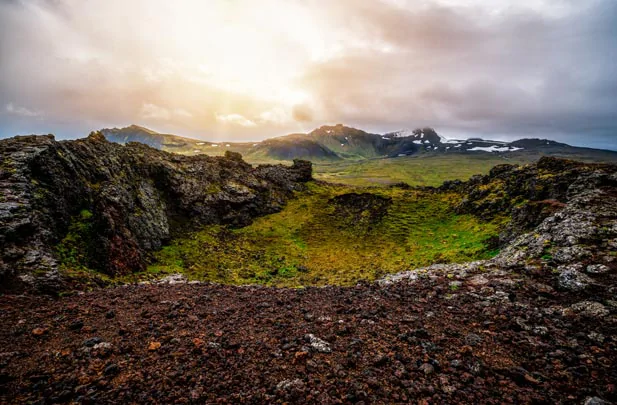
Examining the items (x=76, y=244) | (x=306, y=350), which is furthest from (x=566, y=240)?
(x=76, y=244)

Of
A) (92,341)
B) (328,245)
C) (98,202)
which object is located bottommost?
(328,245)

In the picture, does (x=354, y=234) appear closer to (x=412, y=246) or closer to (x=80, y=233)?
(x=412, y=246)

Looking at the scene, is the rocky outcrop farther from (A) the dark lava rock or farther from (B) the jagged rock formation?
(B) the jagged rock formation

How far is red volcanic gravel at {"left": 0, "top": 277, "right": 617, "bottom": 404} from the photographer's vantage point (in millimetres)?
7156

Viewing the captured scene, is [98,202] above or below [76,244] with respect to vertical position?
above

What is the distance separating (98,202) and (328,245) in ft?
93.4

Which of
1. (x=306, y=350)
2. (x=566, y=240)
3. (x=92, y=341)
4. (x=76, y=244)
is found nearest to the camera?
(x=92, y=341)

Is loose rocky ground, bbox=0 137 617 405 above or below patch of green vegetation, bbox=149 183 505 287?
above

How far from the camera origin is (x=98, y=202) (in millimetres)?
24297

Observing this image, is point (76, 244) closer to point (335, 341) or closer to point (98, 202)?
point (98, 202)

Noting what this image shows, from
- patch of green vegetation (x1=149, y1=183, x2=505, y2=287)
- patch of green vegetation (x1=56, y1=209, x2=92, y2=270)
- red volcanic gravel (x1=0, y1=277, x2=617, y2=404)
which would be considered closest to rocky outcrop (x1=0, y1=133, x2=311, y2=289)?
patch of green vegetation (x1=56, y1=209, x2=92, y2=270)

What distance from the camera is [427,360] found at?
8.71m

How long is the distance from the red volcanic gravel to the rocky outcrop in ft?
17.9

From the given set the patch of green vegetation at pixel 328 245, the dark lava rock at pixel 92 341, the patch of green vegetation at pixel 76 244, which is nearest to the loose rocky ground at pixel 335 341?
the dark lava rock at pixel 92 341
